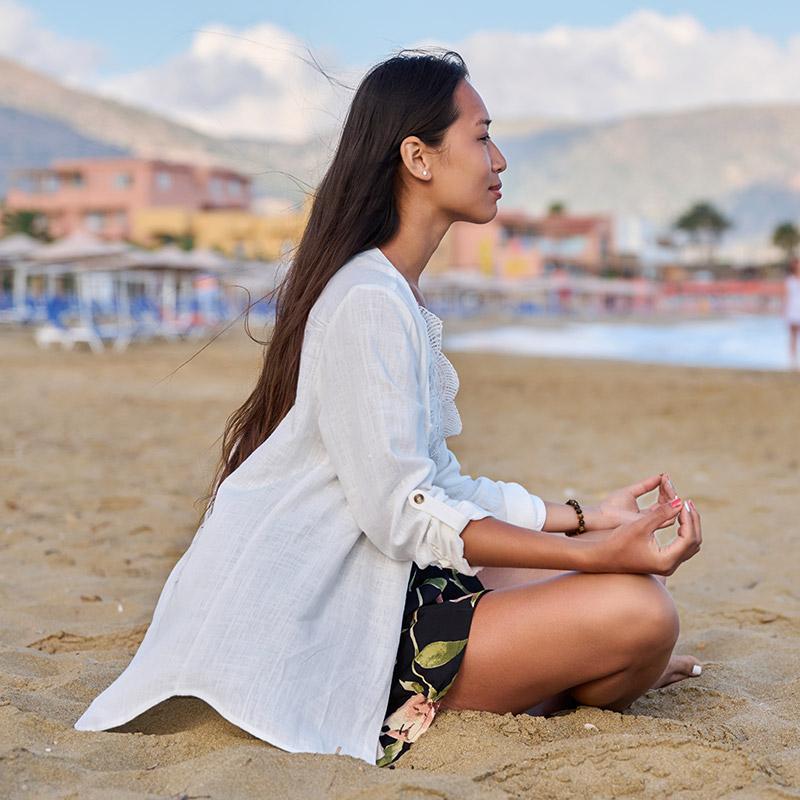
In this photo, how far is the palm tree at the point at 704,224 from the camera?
9106 centimetres

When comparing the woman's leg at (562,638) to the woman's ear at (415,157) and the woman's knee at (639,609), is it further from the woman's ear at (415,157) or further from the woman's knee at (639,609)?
the woman's ear at (415,157)

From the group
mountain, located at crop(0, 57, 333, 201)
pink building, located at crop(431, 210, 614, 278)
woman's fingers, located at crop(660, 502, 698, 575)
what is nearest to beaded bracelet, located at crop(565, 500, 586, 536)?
woman's fingers, located at crop(660, 502, 698, 575)

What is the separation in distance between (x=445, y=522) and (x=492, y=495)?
38cm

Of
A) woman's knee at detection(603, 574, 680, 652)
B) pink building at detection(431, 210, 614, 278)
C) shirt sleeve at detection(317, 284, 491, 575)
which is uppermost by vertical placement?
pink building at detection(431, 210, 614, 278)

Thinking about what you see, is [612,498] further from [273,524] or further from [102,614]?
[102,614]

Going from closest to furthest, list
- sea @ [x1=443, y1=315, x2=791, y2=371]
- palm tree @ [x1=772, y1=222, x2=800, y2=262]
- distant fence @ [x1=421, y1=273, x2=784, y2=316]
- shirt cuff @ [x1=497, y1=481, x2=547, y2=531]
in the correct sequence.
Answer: shirt cuff @ [x1=497, y1=481, x2=547, y2=531] → sea @ [x1=443, y1=315, x2=791, y2=371] → distant fence @ [x1=421, y1=273, x2=784, y2=316] → palm tree @ [x1=772, y1=222, x2=800, y2=262]

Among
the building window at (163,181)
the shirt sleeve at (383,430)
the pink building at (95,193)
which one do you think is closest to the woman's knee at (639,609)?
the shirt sleeve at (383,430)

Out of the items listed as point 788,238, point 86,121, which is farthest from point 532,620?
point 86,121

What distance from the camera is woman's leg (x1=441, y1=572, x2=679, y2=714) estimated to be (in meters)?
1.68

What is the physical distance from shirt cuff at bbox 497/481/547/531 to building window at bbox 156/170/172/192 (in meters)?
55.8

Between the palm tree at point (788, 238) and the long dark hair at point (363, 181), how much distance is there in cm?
8498

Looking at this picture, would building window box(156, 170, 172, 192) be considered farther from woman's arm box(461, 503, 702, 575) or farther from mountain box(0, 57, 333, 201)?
woman's arm box(461, 503, 702, 575)

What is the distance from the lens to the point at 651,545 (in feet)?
5.27

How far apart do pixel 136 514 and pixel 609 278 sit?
237ft
